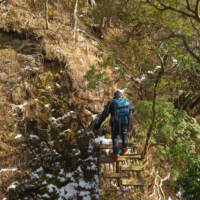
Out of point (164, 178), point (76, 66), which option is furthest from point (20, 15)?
point (164, 178)

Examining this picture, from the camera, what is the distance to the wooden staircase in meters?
3.92

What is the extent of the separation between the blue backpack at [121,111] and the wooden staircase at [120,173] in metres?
1.41

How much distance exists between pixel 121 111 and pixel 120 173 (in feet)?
6.39

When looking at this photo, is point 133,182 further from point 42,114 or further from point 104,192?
point 42,114

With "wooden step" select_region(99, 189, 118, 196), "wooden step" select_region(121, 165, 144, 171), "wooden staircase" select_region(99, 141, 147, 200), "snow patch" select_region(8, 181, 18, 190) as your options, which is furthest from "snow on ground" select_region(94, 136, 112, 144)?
"snow patch" select_region(8, 181, 18, 190)

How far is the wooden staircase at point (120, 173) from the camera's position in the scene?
3.92m

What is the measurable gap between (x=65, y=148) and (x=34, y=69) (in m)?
3.89

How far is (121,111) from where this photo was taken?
4.16 meters

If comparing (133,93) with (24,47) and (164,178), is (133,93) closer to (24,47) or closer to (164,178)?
(164,178)

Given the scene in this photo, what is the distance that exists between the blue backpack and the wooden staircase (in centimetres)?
141

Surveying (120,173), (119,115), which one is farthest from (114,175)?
(119,115)

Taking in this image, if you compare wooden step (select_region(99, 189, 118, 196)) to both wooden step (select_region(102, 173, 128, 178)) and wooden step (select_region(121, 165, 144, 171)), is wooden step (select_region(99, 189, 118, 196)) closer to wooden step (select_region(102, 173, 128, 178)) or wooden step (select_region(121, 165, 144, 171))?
wooden step (select_region(102, 173, 128, 178))

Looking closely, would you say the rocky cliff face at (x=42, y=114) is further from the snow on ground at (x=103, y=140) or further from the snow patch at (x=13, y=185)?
the snow on ground at (x=103, y=140)

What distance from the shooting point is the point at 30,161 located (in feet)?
17.6
